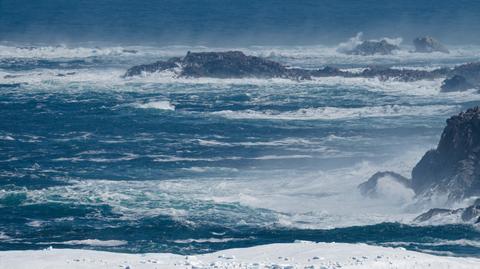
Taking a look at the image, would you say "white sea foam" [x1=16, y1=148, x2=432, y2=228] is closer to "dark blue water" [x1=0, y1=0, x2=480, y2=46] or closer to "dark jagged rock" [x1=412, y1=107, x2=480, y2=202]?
"dark jagged rock" [x1=412, y1=107, x2=480, y2=202]

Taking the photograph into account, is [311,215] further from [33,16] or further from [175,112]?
[33,16]

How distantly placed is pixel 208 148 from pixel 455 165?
49.9ft

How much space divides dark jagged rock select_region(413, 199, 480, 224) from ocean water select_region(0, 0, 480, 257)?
0.51 m

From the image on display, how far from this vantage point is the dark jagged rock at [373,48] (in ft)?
332

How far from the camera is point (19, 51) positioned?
106 metres

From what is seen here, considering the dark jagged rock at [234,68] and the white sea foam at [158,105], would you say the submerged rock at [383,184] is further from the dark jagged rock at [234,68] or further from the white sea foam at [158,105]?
the dark jagged rock at [234,68]

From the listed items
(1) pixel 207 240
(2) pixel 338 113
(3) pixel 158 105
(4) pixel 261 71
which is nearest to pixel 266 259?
(1) pixel 207 240

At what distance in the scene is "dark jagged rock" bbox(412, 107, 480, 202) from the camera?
161 feet

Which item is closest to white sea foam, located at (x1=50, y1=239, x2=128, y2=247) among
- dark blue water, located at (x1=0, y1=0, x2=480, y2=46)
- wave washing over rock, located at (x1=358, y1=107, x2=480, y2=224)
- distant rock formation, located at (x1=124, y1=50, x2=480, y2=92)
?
wave washing over rock, located at (x1=358, y1=107, x2=480, y2=224)

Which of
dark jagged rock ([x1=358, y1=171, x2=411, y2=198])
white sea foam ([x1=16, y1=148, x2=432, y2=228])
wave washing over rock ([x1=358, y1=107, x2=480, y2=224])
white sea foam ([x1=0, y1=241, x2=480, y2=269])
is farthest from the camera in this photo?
dark jagged rock ([x1=358, y1=171, x2=411, y2=198])

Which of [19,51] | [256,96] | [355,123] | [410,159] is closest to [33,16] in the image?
[19,51]

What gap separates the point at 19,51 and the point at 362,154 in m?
51.8

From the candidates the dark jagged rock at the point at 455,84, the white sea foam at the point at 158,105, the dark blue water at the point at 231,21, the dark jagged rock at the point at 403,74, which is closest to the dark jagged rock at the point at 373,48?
the dark blue water at the point at 231,21

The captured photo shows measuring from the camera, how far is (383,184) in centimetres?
5122
